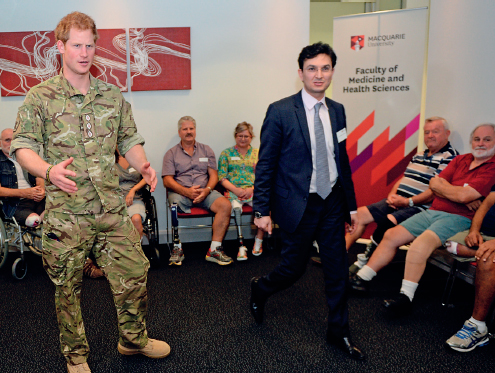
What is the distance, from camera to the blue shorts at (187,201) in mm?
4312

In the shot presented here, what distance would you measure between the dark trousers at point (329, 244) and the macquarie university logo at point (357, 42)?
2.76 m

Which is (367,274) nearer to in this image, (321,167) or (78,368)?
(321,167)

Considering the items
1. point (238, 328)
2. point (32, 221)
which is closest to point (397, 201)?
point (238, 328)

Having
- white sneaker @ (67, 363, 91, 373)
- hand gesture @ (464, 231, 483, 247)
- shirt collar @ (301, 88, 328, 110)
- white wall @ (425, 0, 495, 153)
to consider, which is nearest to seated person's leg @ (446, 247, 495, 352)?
hand gesture @ (464, 231, 483, 247)

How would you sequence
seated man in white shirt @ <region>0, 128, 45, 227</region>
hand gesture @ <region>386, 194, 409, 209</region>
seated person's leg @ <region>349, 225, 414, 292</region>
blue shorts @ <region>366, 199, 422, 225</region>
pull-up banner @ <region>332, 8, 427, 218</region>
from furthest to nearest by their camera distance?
pull-up banner @ <region>332, 8, 427, 218</region>
seated man in white shirt @ <region>0, 128, 45, 227</region>
hand gesture @ <region>386, 194, 409, 209</region>
blue shorts @ <region>366, 199, 422, 225</region>
seated person's leg @ <region>349, 225, 414, 292</region>

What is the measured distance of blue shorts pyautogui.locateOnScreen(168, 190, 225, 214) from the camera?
4.31 meters

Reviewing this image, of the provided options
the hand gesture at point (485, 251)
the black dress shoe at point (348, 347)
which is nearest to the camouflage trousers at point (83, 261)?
the black dress shoe at point (348, 347)

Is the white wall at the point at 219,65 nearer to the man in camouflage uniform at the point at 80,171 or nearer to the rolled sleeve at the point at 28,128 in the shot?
the man in camouflage uniform at the point at 80,171

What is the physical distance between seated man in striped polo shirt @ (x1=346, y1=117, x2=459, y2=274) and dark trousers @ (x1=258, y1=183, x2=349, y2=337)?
1.33 m

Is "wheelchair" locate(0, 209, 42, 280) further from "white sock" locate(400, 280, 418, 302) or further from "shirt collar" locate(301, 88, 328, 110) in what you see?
"white sock" locate(400, 280, 418, 302)

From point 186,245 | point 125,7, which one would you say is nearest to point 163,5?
point 125,7

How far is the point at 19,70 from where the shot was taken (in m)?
4.62

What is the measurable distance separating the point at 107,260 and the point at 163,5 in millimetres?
3606

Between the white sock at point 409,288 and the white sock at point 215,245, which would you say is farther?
the white sock at point 215,245
